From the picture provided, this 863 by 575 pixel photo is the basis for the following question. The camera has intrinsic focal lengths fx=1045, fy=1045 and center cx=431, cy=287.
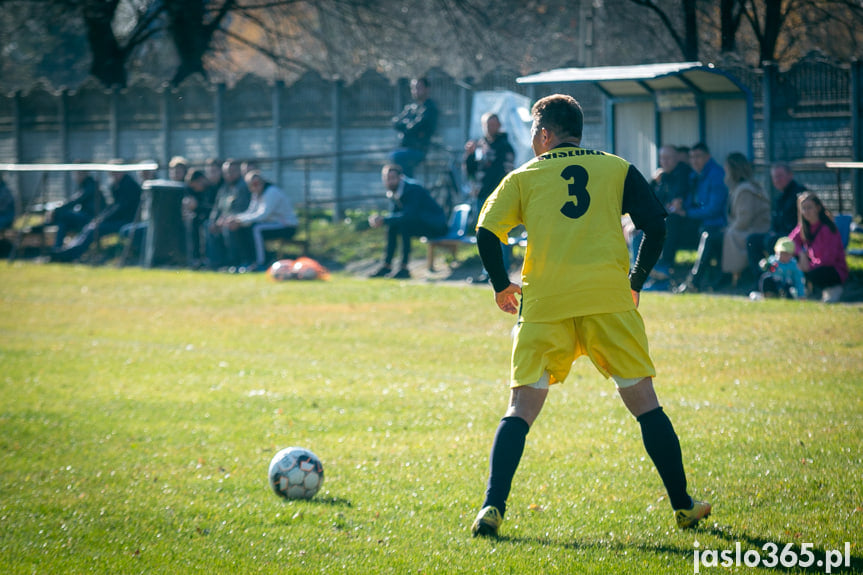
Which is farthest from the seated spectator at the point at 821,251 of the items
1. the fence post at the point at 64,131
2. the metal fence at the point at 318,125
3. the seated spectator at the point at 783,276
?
the fence post at the point at 64,131

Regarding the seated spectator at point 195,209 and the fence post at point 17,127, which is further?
the fence post at point 17,127

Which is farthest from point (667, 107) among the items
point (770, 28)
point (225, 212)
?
point (225, 212)

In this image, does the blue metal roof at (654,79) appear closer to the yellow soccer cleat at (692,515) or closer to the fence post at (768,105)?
the fence post at (768,105)

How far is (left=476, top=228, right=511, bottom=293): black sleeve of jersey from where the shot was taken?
4785 mm

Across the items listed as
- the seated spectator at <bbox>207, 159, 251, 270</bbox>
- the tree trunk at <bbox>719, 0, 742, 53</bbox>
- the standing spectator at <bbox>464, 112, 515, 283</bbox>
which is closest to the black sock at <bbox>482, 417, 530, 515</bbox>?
the standing spectator at <bbox>464, 112, 515, 283</bbox>

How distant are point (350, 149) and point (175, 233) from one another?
4.07 m

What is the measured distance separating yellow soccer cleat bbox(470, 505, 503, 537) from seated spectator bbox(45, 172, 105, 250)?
1791cm

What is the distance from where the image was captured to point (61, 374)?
9789mm

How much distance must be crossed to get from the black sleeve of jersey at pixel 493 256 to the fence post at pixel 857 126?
12237 millimetres

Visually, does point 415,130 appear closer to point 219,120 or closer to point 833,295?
point 219,120

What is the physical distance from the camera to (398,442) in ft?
22.8

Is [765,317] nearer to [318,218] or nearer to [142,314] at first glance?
[142,314]

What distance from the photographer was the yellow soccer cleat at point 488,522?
473cm

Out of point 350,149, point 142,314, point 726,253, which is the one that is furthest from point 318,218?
point 726,253
